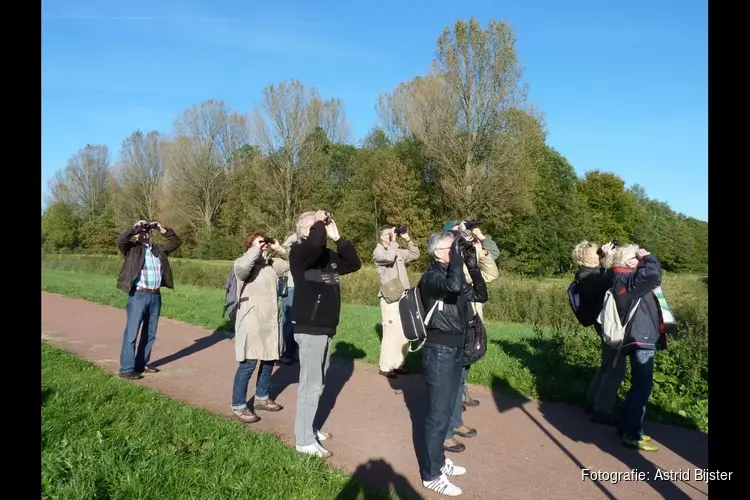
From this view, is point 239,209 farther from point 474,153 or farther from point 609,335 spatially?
point 609,335

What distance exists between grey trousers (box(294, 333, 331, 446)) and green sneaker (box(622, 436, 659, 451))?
109 inches

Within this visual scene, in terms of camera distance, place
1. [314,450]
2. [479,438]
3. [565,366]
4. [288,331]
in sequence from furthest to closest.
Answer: [288,331]
[565,366]
[479,438]
[314,450]

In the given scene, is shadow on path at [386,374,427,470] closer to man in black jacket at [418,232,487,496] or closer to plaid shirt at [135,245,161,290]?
man in black jacket at [418,232,487,496]

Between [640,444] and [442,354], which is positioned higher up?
[442,354]

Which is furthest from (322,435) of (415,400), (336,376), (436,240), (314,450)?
(336,376)

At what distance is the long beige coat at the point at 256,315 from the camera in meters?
5.45

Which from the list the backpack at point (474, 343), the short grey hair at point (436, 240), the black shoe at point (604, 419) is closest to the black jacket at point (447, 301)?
the short grey hair at point (436, 240)

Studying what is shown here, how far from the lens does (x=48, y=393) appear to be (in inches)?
225

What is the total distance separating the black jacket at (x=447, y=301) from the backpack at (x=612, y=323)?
1.80 m

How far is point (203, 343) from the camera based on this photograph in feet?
32.3

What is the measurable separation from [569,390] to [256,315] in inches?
147

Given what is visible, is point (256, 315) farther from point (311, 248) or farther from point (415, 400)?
point (415, 400)

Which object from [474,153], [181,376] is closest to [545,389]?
[181,376]

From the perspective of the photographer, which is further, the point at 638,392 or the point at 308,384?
the point at 638,392
